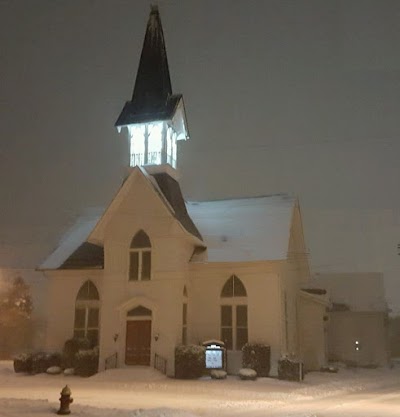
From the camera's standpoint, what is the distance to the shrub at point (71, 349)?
87.9 feet

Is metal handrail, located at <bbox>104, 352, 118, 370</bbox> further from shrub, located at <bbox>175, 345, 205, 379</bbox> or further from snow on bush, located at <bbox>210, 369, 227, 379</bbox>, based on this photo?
snow on bush, located at <bbox>210, 369, 227, 379</bbox>

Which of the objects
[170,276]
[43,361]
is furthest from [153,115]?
[43,361]

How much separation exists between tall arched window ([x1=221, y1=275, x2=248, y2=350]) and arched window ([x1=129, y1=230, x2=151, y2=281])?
3.87 meters

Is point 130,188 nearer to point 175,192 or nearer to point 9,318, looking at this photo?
point 175,192

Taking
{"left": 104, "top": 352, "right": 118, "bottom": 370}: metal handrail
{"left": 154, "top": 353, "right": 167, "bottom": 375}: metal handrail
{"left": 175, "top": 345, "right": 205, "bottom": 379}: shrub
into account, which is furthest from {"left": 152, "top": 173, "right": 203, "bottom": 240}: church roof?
{"left": 104, "top": 352, "right": 118, "bottom": 370}: metal handrail

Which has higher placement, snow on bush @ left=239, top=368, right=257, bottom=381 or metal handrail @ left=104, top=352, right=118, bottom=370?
metal handrail @ left=104, top=352, right=118, bottom=370

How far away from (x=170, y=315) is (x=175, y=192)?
707 cm

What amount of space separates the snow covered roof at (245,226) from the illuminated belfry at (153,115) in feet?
11.8


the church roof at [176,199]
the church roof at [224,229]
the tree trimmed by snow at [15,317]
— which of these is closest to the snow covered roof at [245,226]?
the church roof at [224,229]

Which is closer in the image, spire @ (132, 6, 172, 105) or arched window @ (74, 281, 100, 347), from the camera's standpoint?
arched window @ (74, 281, 100, 347)

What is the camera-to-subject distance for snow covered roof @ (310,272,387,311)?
4088 centimetres

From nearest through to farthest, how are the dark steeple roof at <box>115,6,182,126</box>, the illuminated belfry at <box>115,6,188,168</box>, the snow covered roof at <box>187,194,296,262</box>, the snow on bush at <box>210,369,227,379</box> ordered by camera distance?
1. the snow on bush at <box>210,369,227,379</box>
2. the snow covered roof at <box>187,194,296,262</box>
3. the illuminated belfry at <box>115,6,188,168</box>
4. the dark steeple roof at <box>115,6,182,126</box>

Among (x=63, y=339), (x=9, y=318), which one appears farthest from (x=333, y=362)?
(x=9, y=318)

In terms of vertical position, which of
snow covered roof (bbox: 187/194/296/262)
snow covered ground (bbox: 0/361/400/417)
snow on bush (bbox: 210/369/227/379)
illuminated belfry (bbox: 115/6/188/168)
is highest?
illuminated belfry (bbox: 115/6/188/168)
